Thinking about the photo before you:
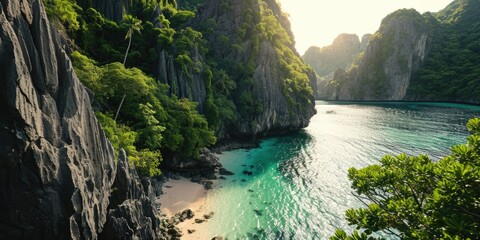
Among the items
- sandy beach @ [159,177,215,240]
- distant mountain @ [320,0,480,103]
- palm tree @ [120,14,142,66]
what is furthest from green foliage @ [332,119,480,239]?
distant mountain @ [320,0,480,103]

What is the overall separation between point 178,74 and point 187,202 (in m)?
27.0

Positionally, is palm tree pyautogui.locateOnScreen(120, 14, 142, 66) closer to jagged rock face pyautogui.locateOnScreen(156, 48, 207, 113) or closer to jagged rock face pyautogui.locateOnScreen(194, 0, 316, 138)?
jagged rock face pyautogui.locateOnScreen(156, 48, 207, 113)

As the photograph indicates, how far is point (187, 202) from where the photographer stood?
30859mm

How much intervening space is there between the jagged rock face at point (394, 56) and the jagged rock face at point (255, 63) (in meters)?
113

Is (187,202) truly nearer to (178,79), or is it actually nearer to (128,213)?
(128,213)

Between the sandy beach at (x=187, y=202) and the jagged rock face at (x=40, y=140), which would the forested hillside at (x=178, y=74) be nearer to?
the sandy beach at (x=187, y=202)

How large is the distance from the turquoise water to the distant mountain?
67.4 m

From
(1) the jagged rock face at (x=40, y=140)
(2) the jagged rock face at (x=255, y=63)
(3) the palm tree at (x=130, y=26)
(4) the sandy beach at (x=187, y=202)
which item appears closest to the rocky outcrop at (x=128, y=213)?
(1) the jagged rock face at (x=40, y=140)

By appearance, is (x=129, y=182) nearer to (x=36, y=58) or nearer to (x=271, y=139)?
→ (x=36, y=58)

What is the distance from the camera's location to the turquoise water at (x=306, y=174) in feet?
88.8

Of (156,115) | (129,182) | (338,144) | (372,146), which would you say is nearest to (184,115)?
(156,115)

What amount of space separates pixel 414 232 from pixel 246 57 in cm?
6394

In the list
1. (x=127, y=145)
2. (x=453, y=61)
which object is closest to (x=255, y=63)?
(x=127, y=145)

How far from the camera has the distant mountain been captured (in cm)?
13138
